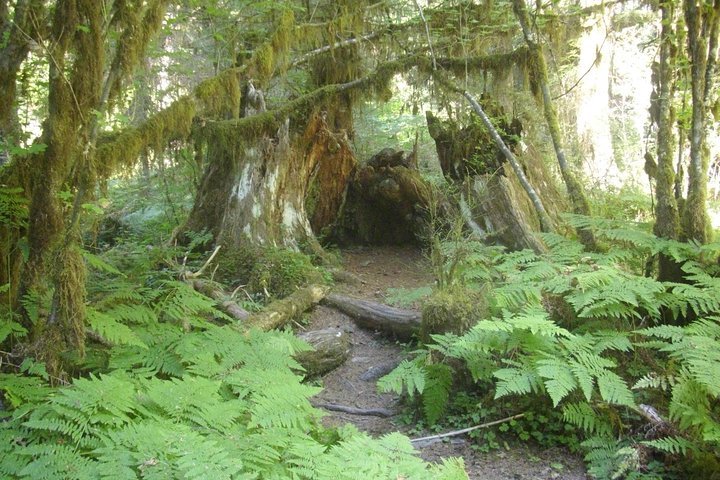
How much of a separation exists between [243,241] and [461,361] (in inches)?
181

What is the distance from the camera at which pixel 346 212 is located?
11.0m

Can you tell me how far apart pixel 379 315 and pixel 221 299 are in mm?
2130

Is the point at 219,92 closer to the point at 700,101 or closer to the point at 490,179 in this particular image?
the point at 490,179

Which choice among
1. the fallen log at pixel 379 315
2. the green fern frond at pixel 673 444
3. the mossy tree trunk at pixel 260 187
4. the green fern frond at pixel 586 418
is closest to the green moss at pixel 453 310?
the fallen log at pixel 379 315

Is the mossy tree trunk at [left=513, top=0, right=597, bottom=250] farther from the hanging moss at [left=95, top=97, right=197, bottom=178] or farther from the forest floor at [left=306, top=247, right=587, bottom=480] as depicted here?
the hanging moss at [left=95, top=97, right=197, bottom=178]

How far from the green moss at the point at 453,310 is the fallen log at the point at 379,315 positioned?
717mm

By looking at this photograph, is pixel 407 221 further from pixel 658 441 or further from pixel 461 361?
pixel 658 441

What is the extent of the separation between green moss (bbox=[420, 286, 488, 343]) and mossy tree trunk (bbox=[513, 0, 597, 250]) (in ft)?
6.32

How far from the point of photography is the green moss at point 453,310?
206 inches

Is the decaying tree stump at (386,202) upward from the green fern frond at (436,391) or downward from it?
upward

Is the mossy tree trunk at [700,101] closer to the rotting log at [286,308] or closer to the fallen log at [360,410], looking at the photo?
the fallen log at [360,410]

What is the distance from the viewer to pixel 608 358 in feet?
14.7

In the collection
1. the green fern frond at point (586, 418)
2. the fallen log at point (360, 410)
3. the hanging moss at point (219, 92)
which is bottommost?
the fallen log at point (360, 410)

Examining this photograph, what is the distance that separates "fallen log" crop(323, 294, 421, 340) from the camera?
21.6ft
